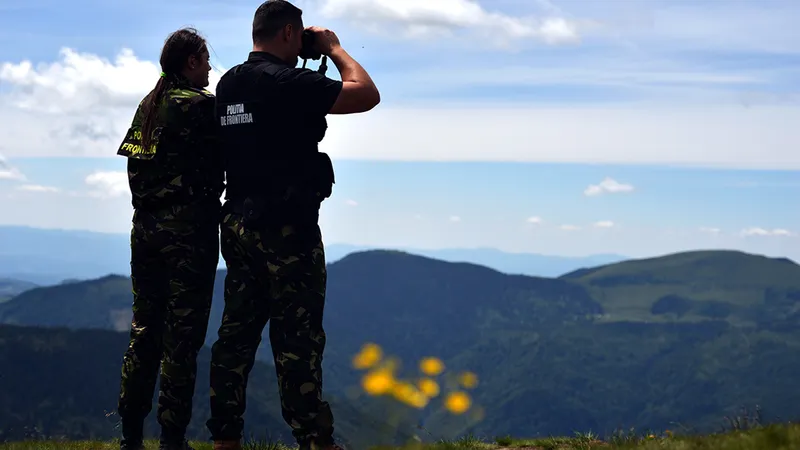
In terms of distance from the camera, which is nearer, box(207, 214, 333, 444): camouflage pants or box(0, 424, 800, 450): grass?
box(0, 424, 800, 450): grass

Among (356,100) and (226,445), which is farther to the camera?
(226,445)

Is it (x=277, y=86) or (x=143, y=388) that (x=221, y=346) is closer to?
(x=143, y=388)

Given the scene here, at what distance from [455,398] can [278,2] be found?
3.53m

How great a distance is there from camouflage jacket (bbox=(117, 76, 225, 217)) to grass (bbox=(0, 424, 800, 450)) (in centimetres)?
232

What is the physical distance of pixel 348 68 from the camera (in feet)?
22.5

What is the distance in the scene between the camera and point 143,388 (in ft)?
25.4

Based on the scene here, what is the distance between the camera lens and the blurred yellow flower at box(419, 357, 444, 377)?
209 inches

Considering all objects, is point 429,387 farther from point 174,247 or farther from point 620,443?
point 174,247

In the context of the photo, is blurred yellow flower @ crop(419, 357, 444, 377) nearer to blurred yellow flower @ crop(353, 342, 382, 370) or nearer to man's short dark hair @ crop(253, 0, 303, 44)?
blurred yellow flower @ crop(353, 342, 382, 370)

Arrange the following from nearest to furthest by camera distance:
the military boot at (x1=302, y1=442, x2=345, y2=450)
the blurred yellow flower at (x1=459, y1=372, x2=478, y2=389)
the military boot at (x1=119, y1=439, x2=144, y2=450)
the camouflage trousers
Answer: the blurred yellow flower at (x1=459, y1=372, x2=478, y2=389), the military boot at (x1=302, y1=442, x2=345, y2=450), the camouflage trousers, the military boot at (x1=119, y1=439, x2=144, y2=450)

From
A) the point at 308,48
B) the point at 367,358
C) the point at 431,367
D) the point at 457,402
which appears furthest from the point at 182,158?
the point at 457,402

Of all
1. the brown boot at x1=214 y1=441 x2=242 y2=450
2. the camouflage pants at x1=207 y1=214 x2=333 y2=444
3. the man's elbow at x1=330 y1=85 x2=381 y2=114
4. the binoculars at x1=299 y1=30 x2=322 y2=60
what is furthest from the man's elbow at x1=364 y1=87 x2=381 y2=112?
the brown boot at x1=214 y1=441 x2=242 y2=450

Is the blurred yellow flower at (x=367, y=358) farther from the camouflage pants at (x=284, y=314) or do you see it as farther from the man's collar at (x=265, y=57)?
the man's collar at (x=265, y=57)

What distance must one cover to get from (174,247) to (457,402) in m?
3.26
